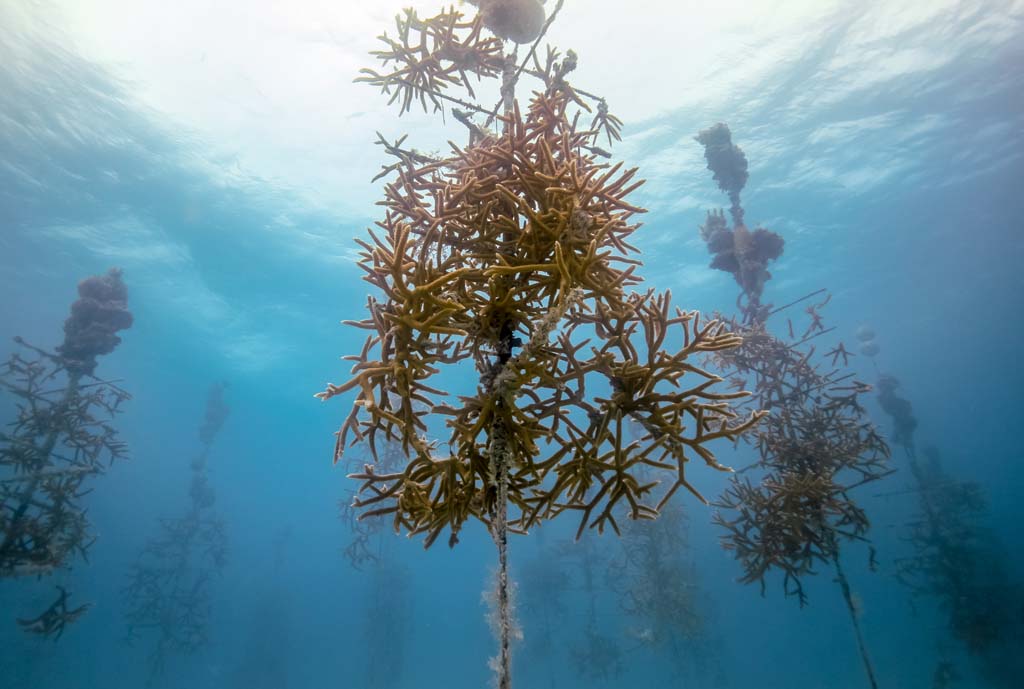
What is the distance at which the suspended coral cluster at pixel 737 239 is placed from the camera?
1322 cm

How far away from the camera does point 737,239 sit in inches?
535

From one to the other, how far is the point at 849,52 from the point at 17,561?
34.2 meters

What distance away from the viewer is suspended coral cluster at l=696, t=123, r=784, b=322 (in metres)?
13.2

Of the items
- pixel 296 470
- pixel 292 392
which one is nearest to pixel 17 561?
pixel 292 392

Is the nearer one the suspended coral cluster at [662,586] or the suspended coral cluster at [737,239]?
the suspended coral cluster at [737,239]

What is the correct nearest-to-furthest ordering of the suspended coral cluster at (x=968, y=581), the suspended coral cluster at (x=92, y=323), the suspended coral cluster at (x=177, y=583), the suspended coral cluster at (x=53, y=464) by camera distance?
the suspended coral cluster at (x=53, y=464) < the suspended coral cluster at (x=92, y=323) < the suspended coral cluster at (x=968, y=581) < the suspended coral cluster at (x=177, y=583)

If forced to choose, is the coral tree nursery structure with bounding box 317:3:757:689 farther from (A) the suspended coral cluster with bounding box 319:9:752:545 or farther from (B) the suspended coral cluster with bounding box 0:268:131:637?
(B) the suspended coral cluster with bounding box 0:268:131:637

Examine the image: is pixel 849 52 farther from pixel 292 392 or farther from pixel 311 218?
pixel 292 392

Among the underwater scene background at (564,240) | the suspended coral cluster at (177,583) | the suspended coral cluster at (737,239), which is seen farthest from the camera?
the suspended coral cluster at (177,583)

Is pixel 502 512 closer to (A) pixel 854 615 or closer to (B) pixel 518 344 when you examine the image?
(B) pixel 518 344

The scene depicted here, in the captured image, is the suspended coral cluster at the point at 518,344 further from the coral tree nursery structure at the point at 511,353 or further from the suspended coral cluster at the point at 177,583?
the suspended coral cluster at the point at 177,583

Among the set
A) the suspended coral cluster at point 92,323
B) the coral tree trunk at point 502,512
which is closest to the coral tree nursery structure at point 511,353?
the coral tree trunk at point 502,512

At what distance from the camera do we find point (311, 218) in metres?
29.9

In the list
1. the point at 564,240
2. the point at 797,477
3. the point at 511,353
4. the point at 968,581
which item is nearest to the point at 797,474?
the point at 797,477
